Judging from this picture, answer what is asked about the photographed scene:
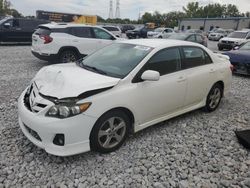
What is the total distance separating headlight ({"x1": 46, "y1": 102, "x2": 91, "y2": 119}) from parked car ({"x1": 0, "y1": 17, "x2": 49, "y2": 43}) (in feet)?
45.4

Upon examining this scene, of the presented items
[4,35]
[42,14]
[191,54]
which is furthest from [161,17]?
[191,54]

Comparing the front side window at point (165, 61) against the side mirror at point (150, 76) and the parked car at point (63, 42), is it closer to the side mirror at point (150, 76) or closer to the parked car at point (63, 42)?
the side mirror at point (150, 76)

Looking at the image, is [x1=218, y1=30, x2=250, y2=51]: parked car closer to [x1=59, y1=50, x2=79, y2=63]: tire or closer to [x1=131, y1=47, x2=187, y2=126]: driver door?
[x1=59, y1=50, x2=79, y2=63]: tire

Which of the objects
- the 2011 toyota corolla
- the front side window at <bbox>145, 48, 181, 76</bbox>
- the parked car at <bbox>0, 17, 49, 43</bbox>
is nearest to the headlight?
the 2011 toyota corolla

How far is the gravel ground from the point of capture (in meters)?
2.87

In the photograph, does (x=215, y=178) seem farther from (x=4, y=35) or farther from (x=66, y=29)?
(x=4, y=35)

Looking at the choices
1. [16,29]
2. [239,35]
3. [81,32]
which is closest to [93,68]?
[81,32]

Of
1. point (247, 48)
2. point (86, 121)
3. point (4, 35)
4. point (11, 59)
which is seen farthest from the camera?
point (4, 35)

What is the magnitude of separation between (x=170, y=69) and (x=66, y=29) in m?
5.89

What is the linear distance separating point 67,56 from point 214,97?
560 centimetres

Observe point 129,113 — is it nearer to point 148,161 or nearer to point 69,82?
point 148,161

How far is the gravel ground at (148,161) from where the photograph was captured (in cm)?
287

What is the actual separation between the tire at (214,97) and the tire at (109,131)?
2217 mm

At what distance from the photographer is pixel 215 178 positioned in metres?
3.01
